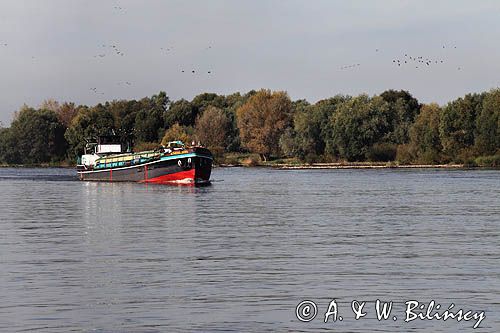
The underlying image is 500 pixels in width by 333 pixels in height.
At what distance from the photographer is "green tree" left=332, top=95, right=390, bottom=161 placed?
573 ft

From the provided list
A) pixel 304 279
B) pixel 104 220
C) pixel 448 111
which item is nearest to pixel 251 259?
pixel 304 279

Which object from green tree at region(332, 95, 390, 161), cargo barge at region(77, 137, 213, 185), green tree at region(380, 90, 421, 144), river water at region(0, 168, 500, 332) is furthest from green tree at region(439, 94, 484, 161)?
river water at region(0, 168, 500, 332)

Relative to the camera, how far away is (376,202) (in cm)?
7038

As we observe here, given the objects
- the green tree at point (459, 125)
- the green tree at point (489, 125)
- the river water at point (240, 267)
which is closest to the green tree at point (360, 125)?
the green tree at point (459, 125)

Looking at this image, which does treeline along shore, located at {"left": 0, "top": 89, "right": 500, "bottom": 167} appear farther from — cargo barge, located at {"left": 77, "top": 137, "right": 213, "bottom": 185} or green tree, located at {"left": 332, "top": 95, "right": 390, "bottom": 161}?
cargo barge, located at {"left": 77, "top": 137, "right": 213, "bottom": 185}

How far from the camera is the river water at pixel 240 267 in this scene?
2381 cm

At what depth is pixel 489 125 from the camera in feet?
523

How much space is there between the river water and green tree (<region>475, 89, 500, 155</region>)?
100593 mm

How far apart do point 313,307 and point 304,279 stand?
4.55m

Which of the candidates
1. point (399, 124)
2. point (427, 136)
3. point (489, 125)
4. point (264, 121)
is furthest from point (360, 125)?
point (264, 121)

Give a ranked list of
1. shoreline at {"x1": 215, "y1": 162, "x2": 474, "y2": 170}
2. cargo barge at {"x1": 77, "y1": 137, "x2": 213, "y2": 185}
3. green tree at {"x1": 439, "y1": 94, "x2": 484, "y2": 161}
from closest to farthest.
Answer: cargo barge at {"x1": 77, "y1": 137, "x2": 213, "y2": 185} < green tree at {"x1": 439, "y1": 94, "x2": 484, "y2": 161} < shoreline at {"x1": 215, "y1": 162, "x2": 474, "y2": 170}

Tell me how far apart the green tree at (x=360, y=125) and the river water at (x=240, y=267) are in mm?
112390

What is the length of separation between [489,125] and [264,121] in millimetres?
50382

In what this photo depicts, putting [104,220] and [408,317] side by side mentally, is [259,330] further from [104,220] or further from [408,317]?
[104,220]
